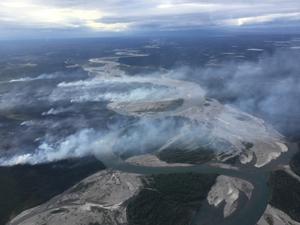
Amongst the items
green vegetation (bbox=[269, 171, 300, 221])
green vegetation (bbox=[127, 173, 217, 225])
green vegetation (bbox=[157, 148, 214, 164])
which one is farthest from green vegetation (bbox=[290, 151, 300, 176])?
green vegetation (bbox=[127, 173, 217, 225])

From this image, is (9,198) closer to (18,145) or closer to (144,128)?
(18,145)

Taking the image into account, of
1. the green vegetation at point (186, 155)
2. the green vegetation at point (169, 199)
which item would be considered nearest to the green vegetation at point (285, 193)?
the green vegetation at point (169, 199)

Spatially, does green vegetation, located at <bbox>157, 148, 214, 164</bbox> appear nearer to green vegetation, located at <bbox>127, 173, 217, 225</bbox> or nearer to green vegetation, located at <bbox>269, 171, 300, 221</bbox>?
green vegetation, located at <bbox>127, 173, 217, 225</bbox>

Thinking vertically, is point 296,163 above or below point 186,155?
below

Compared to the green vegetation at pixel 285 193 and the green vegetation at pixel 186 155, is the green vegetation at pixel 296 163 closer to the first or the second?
the green vegetation at pixel 285 193

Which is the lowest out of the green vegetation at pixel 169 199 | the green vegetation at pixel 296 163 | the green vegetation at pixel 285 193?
the green vegetation at pixel 285 193

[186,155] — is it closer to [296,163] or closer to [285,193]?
[285,193]

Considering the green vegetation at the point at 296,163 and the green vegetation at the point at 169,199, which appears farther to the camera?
the green vegetation at the point at 296,163

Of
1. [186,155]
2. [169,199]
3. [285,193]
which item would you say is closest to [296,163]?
[285,193]
